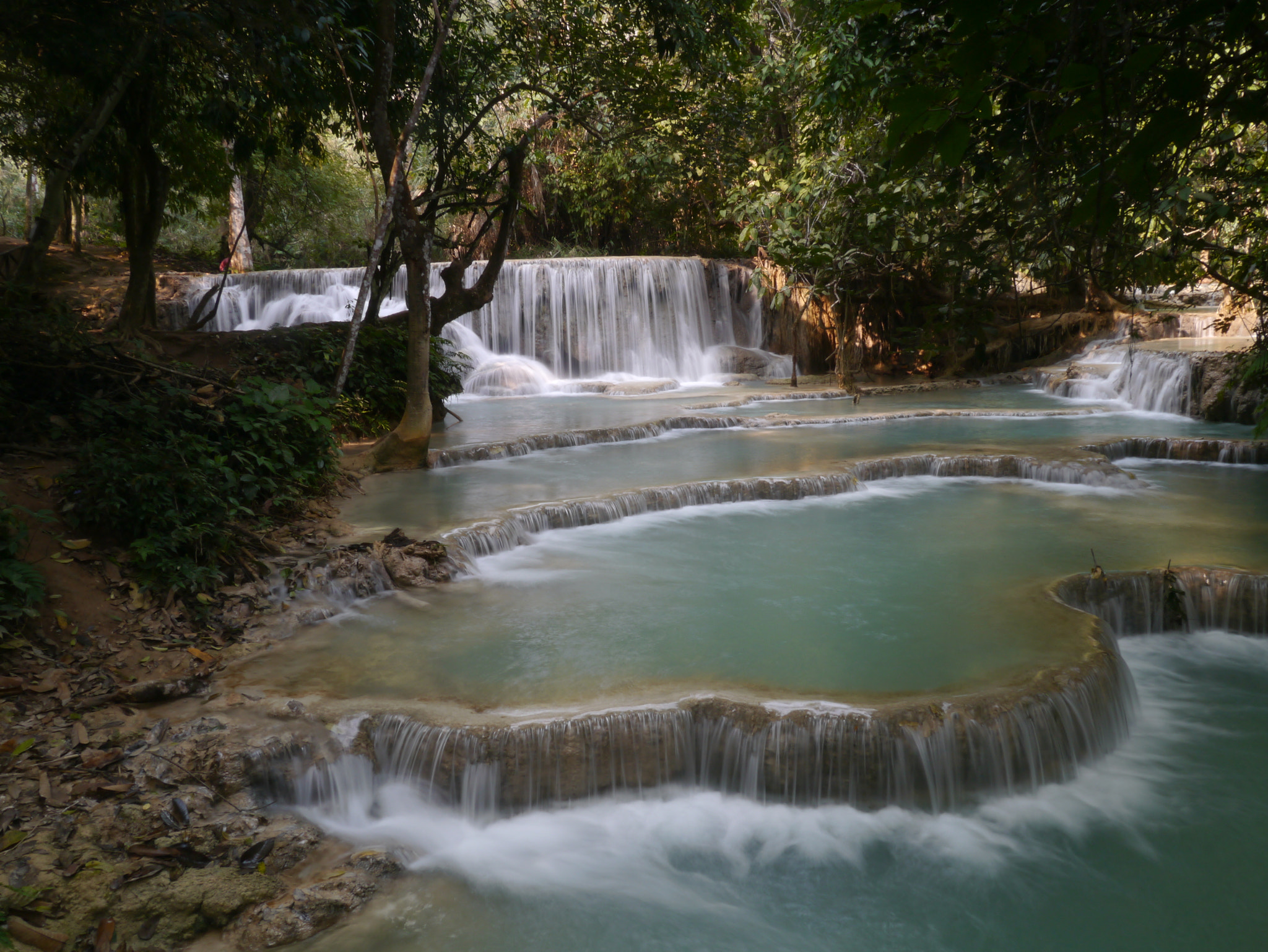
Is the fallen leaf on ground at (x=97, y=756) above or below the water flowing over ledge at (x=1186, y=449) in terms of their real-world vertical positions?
below

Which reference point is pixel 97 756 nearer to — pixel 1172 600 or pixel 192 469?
pixel 192 469

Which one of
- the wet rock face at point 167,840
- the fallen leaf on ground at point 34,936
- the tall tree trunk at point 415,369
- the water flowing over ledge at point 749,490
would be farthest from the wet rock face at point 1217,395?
the fallen leaf on ground at point 34,936

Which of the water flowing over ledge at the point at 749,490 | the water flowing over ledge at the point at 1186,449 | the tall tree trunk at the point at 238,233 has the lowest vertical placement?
the water flowing over ledge at the point at 749,490

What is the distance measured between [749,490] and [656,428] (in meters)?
3.79

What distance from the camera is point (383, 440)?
29.3 feet

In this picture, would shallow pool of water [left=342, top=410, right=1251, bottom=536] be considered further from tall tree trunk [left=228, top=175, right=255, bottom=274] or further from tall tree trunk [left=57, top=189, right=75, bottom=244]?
tall tree trunk [left=57, top=189, right=75, bottom=244]

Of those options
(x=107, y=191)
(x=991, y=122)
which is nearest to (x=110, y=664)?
(x=991, y=122)

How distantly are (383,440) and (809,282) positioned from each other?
1025cm

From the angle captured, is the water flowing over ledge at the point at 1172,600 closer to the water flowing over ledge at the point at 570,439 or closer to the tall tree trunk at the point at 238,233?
the water flowing over ledge at the point at 570,439

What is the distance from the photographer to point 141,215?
9.46 meters

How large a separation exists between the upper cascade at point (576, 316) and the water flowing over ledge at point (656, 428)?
5.60 meters

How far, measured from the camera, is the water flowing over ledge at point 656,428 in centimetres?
982

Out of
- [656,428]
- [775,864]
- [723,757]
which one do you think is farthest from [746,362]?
[775,864]

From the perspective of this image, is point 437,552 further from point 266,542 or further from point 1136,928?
point 1136,928
